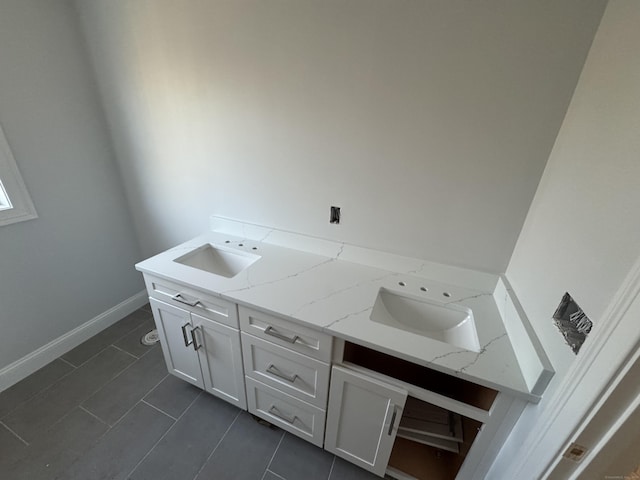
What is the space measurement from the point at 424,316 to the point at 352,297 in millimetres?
353

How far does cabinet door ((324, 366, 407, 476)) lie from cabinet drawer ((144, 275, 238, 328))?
0.53 metres

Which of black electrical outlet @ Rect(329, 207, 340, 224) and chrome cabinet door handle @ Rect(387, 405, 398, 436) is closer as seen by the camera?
chrome cabinet door handle @ Rect(387, 405, 398, 436)

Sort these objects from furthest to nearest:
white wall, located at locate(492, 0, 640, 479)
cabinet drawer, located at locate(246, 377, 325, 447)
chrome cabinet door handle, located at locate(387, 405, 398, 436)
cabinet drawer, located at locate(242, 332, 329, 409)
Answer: cabinet drawer, located at locate(246, 377, 325, 447) → cabinet drawer, located at locate(242, 332, 329, 409) → chrome cabinet door handle, located at locate(387, 405, 398, 436) → white wall, located at locate(492, 0, 640, 479)

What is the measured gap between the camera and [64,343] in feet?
5.82

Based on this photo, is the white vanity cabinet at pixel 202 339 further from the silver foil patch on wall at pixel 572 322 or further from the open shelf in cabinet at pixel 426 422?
the silver foil patch on wall at pixel 572 322

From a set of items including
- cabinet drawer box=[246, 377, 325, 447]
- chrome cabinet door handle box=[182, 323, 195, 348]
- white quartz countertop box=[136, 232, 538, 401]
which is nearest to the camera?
white quartz countertop box=[136, 232, 538, 401]

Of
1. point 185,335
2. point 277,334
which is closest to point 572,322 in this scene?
point 277,334

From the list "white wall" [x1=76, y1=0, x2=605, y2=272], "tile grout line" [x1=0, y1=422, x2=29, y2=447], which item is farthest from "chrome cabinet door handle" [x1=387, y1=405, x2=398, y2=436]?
"tile grout line" [x1=0, y1=422, x2=29, y2=447]

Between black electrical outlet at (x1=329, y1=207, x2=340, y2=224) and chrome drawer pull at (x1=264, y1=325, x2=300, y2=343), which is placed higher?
black electrical outlet at (x1=329, y1=207, x2=340, y2=224)

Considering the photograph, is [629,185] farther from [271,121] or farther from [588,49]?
[271,121]

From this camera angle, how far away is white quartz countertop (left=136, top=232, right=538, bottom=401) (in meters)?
0.81

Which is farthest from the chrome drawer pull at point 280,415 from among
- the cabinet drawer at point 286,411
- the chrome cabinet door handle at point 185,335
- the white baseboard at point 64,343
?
the white baseboard at point 64,343

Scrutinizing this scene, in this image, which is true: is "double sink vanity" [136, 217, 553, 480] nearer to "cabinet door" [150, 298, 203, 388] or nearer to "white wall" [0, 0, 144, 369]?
"cabinet door" [150, 298, 203, 388]

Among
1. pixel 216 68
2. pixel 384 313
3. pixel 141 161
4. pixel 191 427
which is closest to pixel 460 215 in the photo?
pixel 384 313
